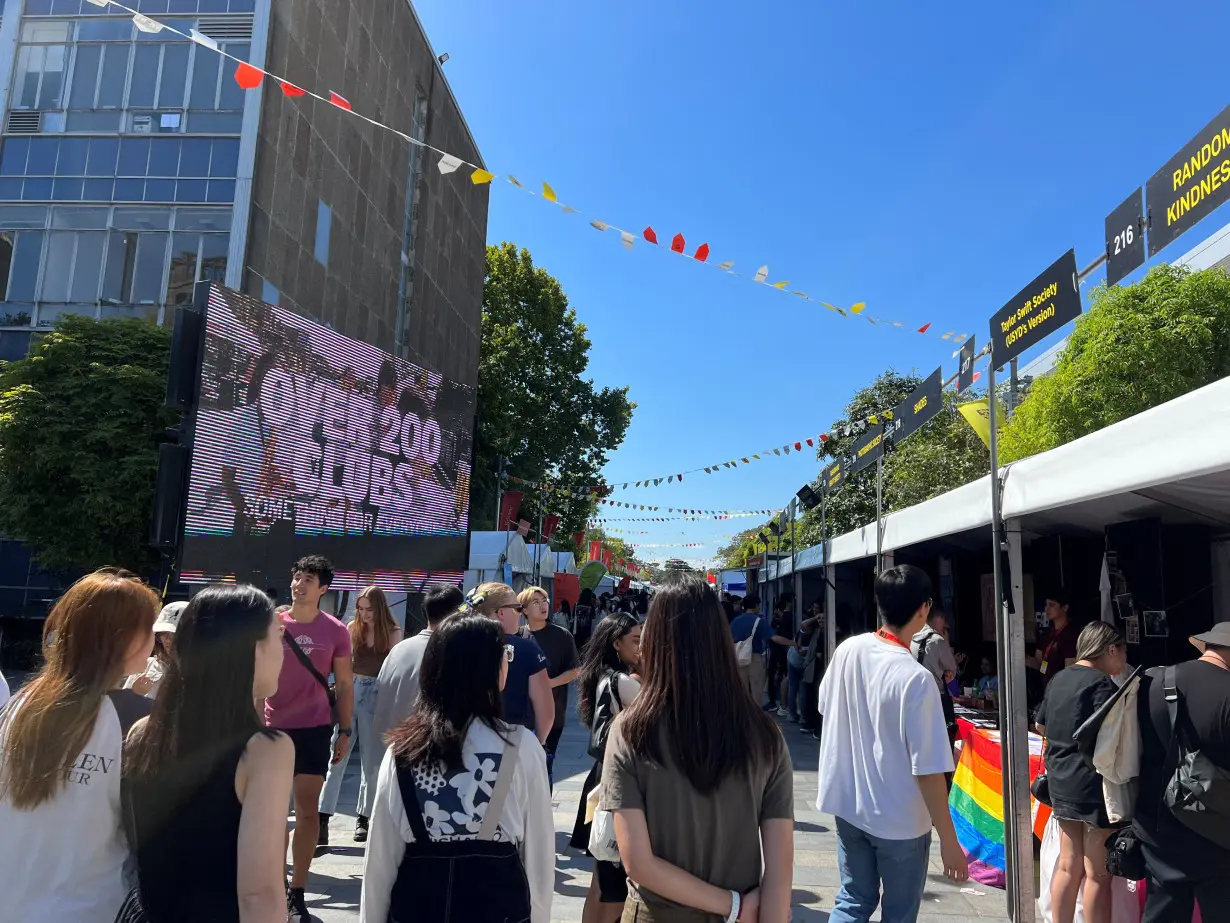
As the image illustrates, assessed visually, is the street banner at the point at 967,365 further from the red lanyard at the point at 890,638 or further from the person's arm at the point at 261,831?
the person's arm at the point at 261,831

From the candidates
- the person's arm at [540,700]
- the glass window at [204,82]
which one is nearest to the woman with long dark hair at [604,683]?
the person's arm at [540,700]

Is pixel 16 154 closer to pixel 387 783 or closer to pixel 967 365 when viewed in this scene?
pixel 967 365

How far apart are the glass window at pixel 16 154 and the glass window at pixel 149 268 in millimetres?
3268

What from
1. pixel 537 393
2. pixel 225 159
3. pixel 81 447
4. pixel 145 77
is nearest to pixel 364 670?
pixel 81 447

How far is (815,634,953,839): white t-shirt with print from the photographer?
300 cm

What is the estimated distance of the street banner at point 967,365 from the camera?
579 centimetres

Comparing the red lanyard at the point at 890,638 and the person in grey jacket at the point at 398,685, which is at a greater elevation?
the red lanyard at the point at 890,638

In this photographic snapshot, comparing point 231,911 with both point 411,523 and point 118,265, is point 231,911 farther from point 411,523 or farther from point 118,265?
point 118,265

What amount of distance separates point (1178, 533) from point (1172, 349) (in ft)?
45.2

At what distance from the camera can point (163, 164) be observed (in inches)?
680

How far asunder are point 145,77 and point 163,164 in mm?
2012

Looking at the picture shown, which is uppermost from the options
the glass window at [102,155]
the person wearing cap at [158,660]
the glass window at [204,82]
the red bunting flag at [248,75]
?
the glass window at [204,82]

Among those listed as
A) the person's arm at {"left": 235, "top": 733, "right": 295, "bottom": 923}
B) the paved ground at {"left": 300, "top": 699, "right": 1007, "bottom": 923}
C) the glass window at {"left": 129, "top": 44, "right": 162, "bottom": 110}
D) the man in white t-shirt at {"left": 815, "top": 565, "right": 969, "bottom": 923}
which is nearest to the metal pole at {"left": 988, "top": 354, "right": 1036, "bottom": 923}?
the paved ground at {"left": 300, "top": 699, "right": 1007, "bottom": 923}

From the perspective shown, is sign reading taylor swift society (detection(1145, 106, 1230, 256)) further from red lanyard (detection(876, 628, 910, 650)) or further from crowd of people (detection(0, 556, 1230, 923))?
crowd of people (detection(0, 556, 1230, 923))
